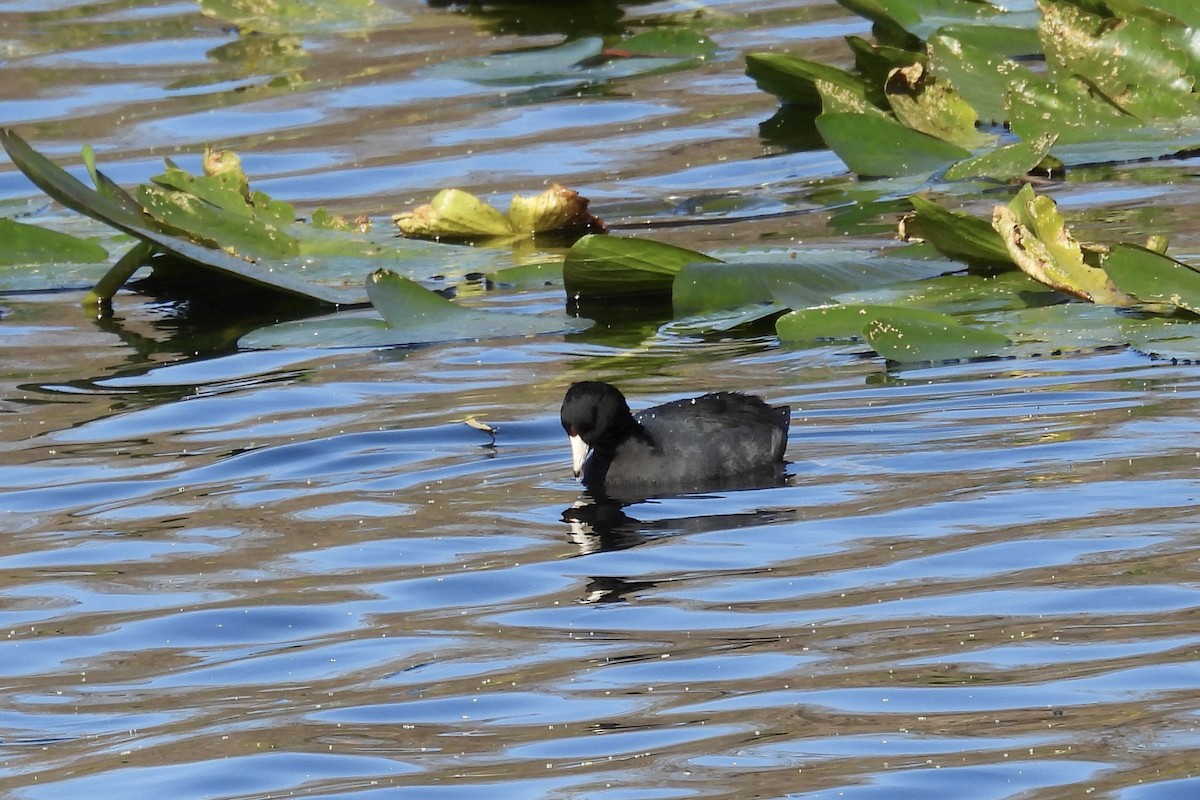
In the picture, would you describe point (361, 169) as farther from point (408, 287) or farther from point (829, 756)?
point (829, 756)

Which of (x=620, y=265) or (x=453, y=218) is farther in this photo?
(x=453, y=218)

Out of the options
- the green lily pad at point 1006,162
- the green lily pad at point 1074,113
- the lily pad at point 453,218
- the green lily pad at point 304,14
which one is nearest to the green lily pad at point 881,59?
the green lily pad at point 1074,113

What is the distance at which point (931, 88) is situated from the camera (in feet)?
28.6

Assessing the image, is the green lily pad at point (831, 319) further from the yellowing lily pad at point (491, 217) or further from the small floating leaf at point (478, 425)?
the yellowing lily pad at point (491, 217)

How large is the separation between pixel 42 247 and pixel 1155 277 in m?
4.22

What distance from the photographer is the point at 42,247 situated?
8328 millimetres

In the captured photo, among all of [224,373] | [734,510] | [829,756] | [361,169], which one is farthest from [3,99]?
[829,756]

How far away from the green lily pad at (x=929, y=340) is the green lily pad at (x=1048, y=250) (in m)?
0.24

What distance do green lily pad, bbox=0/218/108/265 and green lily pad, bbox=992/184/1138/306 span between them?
3.56 metres

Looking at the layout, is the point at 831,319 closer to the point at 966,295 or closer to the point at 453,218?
the point at 966,295

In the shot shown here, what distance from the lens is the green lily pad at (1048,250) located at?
6531 millimetres

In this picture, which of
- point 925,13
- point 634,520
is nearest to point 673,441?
point 634,520

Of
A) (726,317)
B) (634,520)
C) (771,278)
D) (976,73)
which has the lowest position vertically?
(634,520)

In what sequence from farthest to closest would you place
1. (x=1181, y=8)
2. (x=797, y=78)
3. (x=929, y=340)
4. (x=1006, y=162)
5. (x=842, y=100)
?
(x=797, y=78), (x=842, y=100), (x=1181, y=8), (x=1006, y=162), (x=929, y=340)
